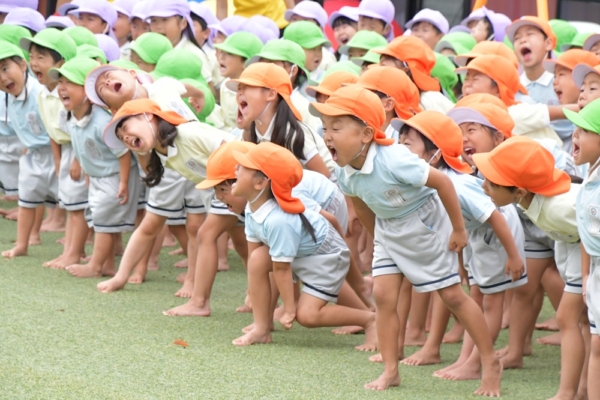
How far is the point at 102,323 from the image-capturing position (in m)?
5.01

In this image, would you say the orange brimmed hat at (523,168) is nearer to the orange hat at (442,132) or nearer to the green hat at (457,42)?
the orange hat at (442,132)

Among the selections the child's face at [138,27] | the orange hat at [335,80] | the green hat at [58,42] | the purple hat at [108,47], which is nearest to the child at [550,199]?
the orange hat at [335,80]

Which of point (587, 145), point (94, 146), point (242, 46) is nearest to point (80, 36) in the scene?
point (242, 46)

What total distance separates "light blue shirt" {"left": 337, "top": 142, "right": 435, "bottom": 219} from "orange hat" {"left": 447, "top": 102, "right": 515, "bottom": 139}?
0.65 metres

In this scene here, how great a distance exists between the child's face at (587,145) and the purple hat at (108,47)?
167 inches

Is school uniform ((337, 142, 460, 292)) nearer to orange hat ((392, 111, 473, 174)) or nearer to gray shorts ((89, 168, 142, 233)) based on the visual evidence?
orange hat ((392, 111, 473, 174))

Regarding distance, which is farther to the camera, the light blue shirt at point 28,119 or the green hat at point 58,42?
the light blue shirt at point 28,119

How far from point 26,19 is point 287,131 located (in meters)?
3.41

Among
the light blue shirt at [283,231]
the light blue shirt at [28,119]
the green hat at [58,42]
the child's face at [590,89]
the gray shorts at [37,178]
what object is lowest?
the gray shorts at [37,178]

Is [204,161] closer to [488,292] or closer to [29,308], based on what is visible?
[29,308]

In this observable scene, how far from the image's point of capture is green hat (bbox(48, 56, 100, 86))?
19.5 ft

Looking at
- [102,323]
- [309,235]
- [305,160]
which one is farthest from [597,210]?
[102,323]

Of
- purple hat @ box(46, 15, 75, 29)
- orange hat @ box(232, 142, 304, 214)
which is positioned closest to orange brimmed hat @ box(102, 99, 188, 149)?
orange hat @ box(232, 142, 304, 214)

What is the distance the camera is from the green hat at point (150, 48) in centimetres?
672
